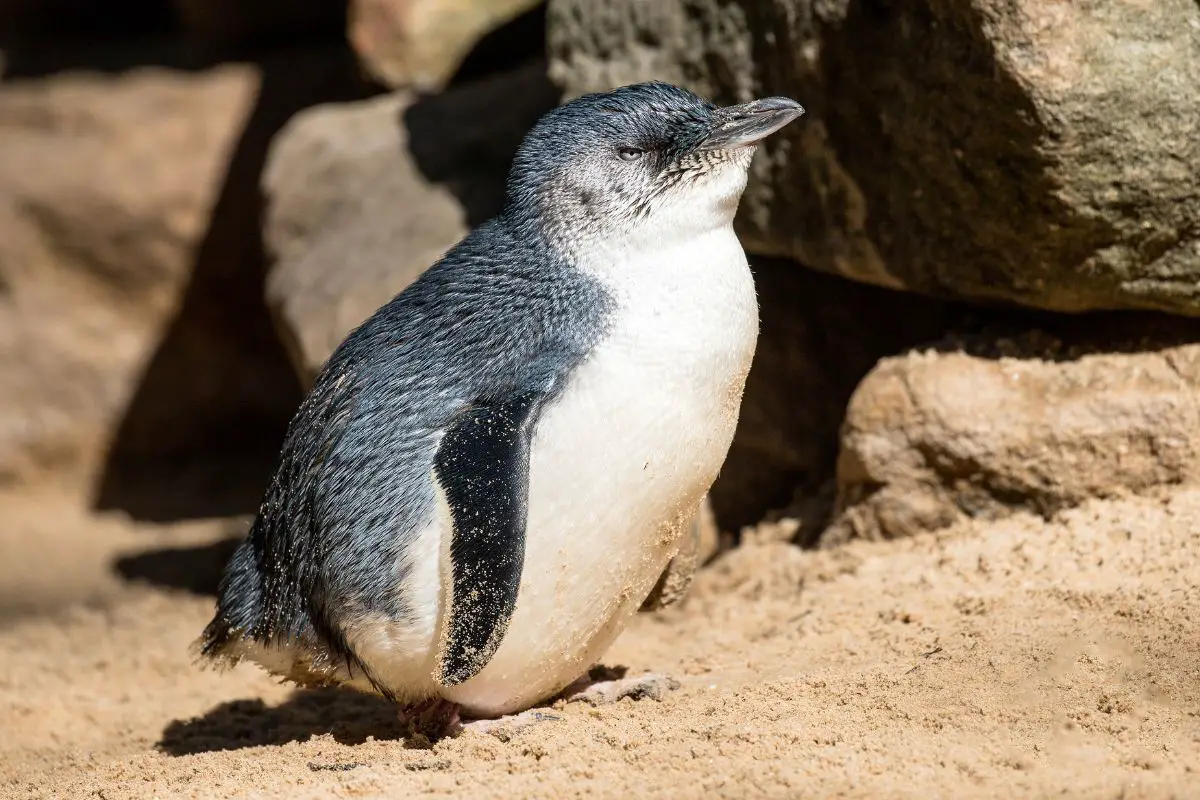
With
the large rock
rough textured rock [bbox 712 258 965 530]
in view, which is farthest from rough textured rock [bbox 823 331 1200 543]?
rough textured rock [bbox 712 258 965 530]

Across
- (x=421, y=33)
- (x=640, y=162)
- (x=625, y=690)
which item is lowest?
(x=625, y=690)

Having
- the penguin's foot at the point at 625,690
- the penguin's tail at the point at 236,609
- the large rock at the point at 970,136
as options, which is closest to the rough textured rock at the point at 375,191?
the large rock at the point at 970,136

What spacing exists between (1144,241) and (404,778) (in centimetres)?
219

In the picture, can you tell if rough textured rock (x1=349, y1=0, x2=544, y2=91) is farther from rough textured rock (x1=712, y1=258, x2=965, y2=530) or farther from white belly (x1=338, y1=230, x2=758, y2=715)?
white belly (x1=338, y1=230, x2=758, y2=715)

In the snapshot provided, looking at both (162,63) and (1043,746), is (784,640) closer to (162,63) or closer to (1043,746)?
(1043,746)

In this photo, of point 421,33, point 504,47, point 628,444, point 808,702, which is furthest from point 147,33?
point 808,702

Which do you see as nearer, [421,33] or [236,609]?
[236,609]

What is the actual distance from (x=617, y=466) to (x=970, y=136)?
138 centimetres

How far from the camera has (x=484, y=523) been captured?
2738 mm

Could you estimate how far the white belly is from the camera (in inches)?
111

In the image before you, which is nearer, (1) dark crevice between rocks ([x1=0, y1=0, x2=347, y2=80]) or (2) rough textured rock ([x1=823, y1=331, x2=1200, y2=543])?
(2) rough textured rock ([x1=823, y1=331, x2=1200, y2=543])

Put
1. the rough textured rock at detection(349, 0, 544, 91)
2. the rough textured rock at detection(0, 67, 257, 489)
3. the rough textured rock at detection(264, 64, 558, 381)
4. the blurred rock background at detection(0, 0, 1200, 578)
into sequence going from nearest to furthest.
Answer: the blurred rock background at detection(0, 0, 1200, 578) < the rough textured rock at detection(264, 64, 558, 381) < the rough textured rock at detection(349, 0, 544, 91) < the rough textured rock at detection(0, 67, 257, 489)

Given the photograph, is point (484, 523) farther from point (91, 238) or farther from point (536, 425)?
point (91, 238)

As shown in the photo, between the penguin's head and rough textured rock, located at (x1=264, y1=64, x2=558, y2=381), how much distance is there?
1.61 meters
